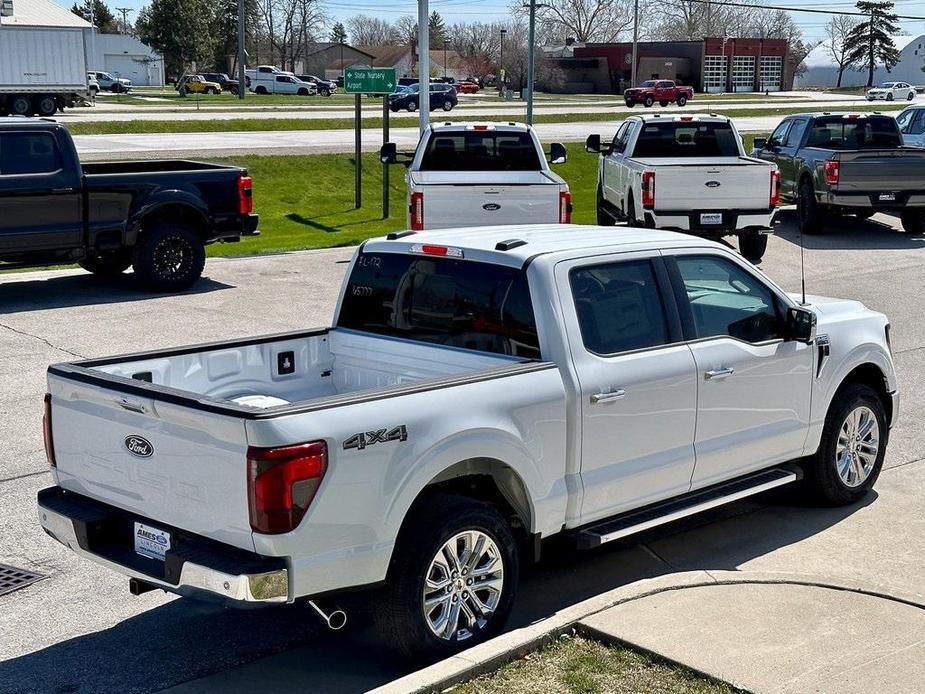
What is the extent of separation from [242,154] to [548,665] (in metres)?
A: 25.3

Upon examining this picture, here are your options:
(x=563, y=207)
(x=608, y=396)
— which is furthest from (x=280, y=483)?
(x=563, y=207)

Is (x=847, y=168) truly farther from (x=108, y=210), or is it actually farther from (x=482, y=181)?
(x=108, y=210)

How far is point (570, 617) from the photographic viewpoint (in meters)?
5.48

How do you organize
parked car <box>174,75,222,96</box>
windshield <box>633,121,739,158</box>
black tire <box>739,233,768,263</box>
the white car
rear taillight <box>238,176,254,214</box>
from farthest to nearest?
1. the white car
2. parked car <box>174,75,222,96</box>
3. windshield <box>633,121,739,158</box>
4. black tire <box>739,233,768,263</box>
5. rear taillight <box>238,176,254,214</box>

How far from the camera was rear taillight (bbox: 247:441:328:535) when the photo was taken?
469 cm

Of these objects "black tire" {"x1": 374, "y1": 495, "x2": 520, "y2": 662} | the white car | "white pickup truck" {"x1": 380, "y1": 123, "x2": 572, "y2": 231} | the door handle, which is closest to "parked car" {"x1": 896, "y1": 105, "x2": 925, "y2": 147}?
"white pickup truck" {"x1": 380, "y1": 123, "x2": 572, "y2": 231}

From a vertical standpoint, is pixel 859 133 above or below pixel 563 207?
above

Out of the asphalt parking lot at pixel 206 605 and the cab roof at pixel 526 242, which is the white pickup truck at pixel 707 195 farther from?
the cab roof at pixel 526 242

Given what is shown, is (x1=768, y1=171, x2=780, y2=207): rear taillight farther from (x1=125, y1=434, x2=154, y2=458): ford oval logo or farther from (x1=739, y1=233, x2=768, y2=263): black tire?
(x1=125, y1=434, x2=154, y2=458): ford oval logo

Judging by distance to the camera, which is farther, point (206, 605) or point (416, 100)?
point (416, 100)

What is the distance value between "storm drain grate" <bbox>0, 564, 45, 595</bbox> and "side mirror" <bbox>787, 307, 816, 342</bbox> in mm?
4185

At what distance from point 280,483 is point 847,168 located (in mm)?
17038

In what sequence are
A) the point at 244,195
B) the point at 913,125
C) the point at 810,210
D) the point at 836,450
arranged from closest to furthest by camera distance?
the point at 836,450
the point at 244,195
the point at 810,210
the point at 913,125

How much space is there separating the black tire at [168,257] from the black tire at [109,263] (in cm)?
59
